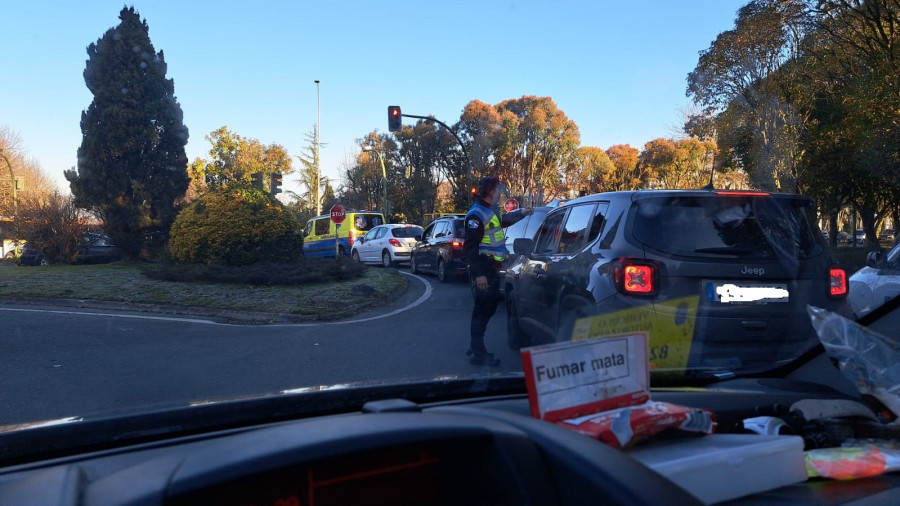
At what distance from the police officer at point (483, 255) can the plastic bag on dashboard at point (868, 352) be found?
201 inches

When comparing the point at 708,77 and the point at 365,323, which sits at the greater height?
the point at 708,77

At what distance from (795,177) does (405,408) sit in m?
28.2

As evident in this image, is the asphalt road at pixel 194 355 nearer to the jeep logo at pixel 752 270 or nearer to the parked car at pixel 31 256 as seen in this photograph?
the jeep logo at pixel 752 270

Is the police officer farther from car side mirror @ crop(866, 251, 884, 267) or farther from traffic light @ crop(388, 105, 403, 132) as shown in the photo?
traffic light @ crop(388, 105, 403, 132)

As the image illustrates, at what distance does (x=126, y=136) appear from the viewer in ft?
78.9

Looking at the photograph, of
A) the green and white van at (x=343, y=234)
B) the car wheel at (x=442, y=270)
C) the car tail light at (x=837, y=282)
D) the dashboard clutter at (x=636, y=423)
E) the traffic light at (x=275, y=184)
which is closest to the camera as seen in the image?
the dashboard clutter at (x=636, y=423)

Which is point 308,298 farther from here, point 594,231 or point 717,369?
point 717,369

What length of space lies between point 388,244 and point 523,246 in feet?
53.7

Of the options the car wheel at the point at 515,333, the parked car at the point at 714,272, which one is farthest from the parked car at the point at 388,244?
the parked car at the point at 714,272

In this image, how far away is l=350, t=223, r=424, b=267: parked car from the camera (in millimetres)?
23469

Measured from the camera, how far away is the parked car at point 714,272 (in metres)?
5.00

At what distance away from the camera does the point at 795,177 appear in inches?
1043

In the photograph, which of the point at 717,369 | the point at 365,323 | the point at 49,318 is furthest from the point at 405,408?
the point at 49,318

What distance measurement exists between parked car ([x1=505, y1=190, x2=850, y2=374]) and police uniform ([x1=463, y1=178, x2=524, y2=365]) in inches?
73.8
